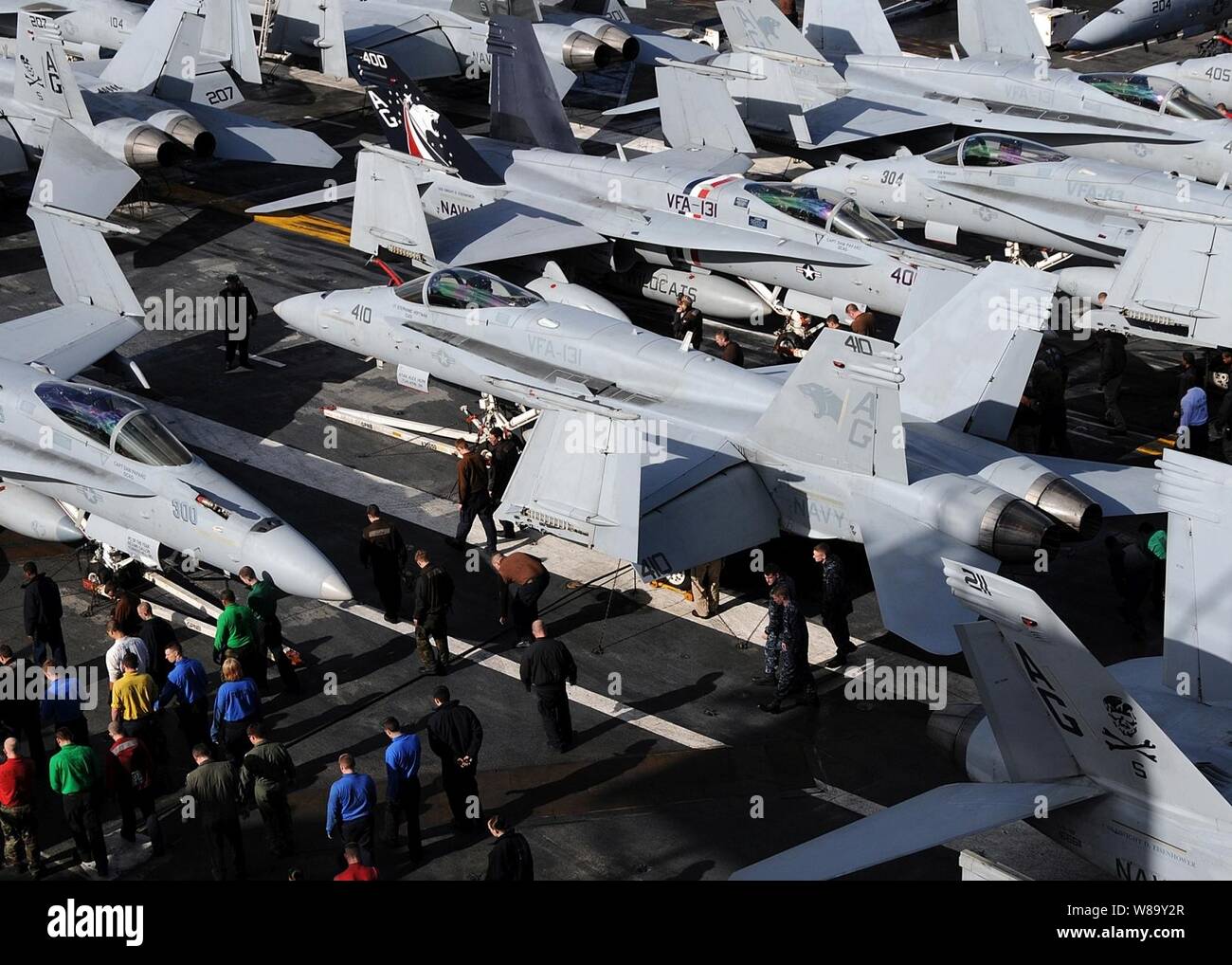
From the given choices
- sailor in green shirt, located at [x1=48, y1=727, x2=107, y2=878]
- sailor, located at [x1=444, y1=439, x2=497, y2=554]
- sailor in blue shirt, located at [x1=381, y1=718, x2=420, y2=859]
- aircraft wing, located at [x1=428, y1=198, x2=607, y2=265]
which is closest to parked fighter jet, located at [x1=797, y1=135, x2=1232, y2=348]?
aircraft wing, located at [x1=428, y1=198, x2=607, y2=265]

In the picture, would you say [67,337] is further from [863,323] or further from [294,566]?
[863,323]

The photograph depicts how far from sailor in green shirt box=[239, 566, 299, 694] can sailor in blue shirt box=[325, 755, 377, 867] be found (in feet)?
10.6

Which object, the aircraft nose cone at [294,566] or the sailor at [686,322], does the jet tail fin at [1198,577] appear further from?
the sailor at [686,322]

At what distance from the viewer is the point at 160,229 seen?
96.1 feet

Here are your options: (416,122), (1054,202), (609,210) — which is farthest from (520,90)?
(1054,202)

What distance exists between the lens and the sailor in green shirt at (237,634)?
15.5m

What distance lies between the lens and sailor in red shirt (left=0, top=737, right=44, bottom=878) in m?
13.1

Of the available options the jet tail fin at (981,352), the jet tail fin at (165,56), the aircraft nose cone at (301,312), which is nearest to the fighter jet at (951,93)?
the jet tail fin at (981,352)

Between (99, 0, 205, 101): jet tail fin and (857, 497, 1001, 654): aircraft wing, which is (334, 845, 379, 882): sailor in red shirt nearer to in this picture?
(857, 497, 1001, 654): aircraft wing

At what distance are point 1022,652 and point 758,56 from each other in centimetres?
2212

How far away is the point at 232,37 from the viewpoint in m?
32.6

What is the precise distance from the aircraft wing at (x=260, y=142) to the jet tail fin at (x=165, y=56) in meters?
0.60

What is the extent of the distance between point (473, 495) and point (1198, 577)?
29.7ft
